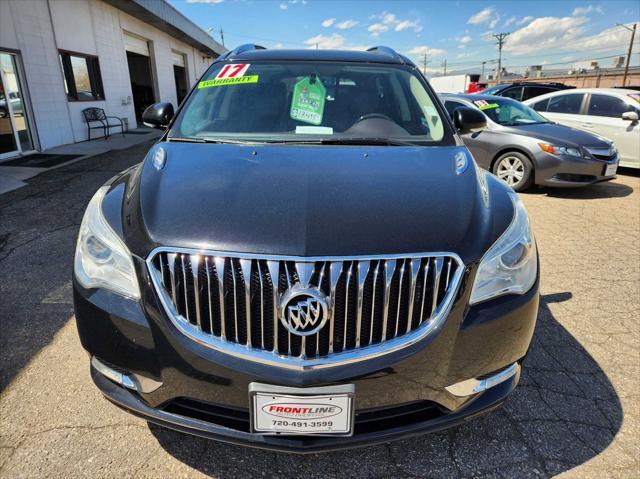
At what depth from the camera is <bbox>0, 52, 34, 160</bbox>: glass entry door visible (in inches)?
357

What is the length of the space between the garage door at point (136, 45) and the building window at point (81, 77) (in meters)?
2.83

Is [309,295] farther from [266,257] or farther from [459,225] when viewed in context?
[459,225]

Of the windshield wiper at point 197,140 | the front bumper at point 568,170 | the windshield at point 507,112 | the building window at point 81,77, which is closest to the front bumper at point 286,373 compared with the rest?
the windshield wiper at point 197,140

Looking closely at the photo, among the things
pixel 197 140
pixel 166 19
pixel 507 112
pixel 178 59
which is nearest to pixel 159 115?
pixel 197 140

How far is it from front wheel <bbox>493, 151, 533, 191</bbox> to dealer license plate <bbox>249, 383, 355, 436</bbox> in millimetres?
5903

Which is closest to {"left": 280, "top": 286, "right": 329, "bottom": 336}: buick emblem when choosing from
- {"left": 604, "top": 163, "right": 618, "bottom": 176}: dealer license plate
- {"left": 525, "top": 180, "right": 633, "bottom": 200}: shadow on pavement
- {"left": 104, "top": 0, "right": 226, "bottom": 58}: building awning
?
{"left": 525, "top": 180, "right": 633, "bottom": 200}: shadow on pavement

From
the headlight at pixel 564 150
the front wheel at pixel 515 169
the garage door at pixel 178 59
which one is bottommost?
the front wheel at pixel 515 169

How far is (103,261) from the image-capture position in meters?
1.61

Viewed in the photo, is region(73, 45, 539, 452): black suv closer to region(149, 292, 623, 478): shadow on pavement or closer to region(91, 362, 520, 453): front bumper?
region(91, 362, 520, 453): front bumper

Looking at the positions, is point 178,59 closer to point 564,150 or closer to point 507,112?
point 507,112

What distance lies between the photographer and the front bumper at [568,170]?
20.5 feet

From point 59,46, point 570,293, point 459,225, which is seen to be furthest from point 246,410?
point 59,46

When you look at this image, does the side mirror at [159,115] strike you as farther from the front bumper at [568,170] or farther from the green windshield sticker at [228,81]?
the front bumper at [568,170]

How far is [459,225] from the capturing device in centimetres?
159
